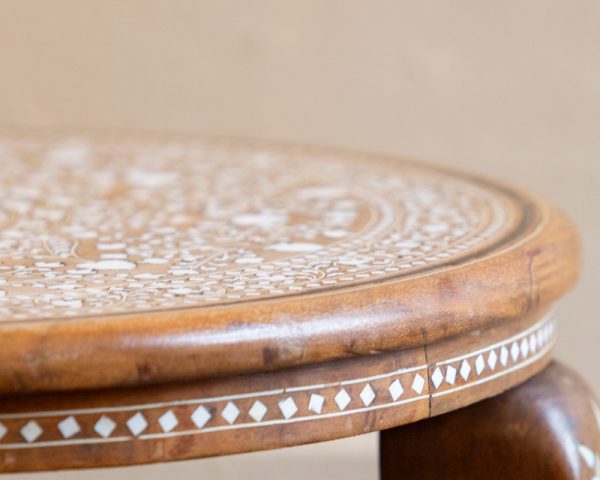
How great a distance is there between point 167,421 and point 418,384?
14 centimetres

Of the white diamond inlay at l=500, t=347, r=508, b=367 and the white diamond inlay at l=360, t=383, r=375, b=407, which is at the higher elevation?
the white diamond inlay at l=360, t=383, r=375, b=407

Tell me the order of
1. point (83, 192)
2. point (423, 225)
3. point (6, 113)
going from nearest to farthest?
point (423, 225) → point (83, 192) → point (6, 113)

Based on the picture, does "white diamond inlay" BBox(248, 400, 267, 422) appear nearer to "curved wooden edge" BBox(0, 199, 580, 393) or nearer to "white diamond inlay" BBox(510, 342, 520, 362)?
"curved wooden edge" BBox(0, 199, 580, 393)

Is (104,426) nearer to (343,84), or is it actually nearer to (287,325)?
(287,325)

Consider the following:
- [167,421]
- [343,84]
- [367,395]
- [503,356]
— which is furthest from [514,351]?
[343,84]

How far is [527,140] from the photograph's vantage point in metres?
1.45

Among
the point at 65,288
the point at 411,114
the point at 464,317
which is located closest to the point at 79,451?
the point at 65,288

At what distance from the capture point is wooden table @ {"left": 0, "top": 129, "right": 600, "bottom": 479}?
48 cm

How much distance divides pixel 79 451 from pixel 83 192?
1.41 feet

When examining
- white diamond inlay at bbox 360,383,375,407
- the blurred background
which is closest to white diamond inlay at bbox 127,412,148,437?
white diamond inlay at bbox 360,383,375,407

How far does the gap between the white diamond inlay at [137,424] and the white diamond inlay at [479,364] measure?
0.20 meters

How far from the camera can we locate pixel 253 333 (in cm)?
48

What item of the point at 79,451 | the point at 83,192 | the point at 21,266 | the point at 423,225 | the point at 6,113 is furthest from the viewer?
the point at 6,113

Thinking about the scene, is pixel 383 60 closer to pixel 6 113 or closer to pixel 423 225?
pixel 6 113
